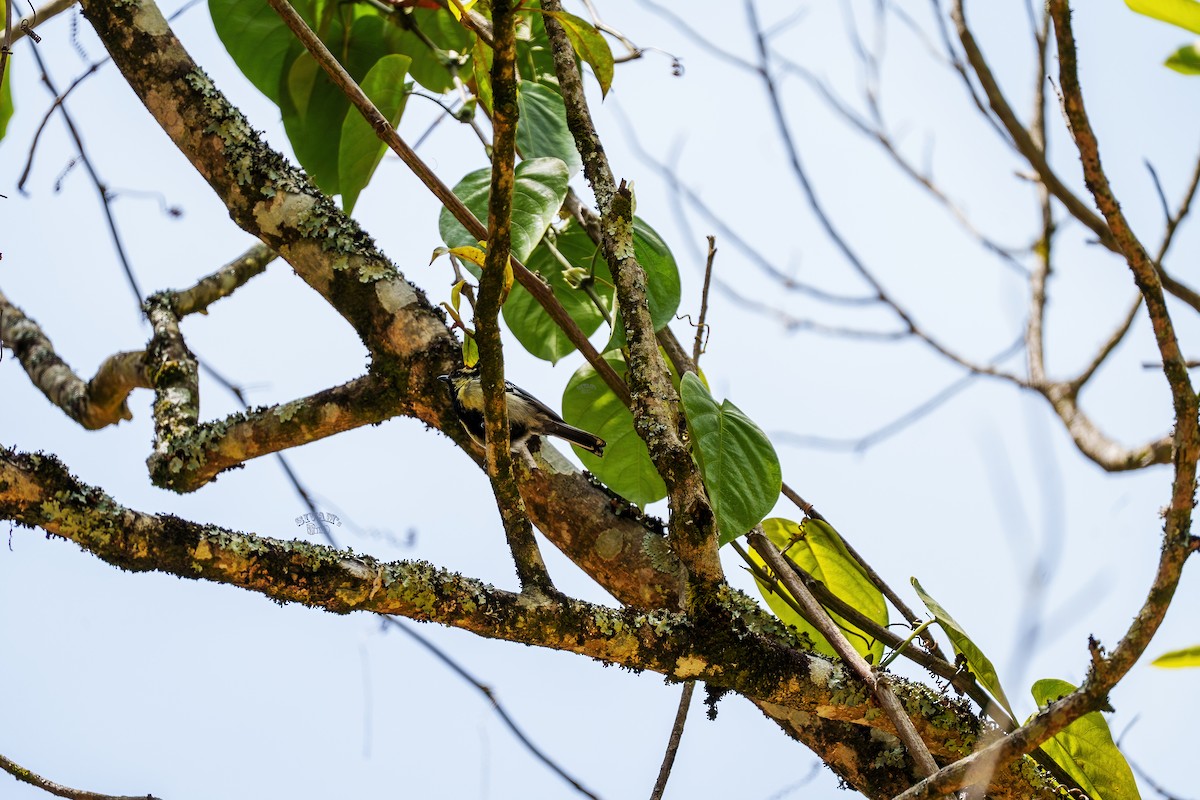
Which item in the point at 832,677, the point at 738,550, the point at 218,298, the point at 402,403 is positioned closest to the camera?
the point at 832,677

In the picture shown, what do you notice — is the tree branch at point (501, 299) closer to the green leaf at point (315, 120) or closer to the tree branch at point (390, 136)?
the tree branch at point (390, 136)

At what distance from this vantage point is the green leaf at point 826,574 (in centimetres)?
99

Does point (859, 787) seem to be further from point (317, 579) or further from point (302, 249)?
point (302, 249)

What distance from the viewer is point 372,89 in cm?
114

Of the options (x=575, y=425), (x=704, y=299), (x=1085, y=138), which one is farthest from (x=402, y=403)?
(x=1085, y=138)

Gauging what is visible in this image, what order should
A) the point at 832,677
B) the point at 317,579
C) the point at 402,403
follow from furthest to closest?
1. the point at 402,403
2. the point at 832,677
3. the point at 317,579

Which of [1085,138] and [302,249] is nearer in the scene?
[1085,138]

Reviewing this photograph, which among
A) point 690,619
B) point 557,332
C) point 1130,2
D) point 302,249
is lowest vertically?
point 690,619

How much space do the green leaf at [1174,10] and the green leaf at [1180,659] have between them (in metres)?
0.48

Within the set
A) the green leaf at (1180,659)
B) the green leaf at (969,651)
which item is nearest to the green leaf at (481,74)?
the green leaf at (969,651)

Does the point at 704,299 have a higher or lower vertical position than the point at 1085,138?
higher

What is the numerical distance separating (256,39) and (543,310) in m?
0.59

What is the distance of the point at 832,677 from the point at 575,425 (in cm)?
42

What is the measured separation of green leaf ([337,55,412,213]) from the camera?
1.12 metres
